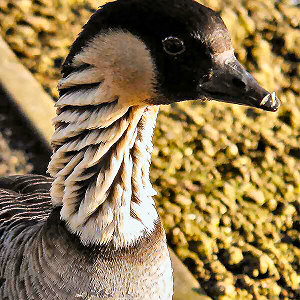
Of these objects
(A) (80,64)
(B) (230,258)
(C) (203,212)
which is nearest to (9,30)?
(C) (203,212)

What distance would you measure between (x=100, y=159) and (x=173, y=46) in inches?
23.5

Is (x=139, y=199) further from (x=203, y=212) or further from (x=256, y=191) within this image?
(x=256, y=191)

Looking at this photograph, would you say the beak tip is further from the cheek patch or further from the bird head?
the cheek patch

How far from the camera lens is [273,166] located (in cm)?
509

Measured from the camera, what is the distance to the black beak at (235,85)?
2.13 metres

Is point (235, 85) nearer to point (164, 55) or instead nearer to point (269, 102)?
point (269, 102)

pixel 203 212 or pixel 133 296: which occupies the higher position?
pixel 133 296

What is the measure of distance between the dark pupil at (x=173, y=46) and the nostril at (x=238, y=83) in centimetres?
25

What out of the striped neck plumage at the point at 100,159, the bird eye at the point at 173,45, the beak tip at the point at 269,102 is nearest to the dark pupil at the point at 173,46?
the bird eye at the point at 173,45

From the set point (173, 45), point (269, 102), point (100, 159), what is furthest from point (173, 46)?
point (100, 159)

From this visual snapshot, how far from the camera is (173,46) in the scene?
2100mm

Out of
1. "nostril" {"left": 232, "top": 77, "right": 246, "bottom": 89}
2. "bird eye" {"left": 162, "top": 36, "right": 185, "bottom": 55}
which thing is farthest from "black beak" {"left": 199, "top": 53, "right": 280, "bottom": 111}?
"bird eye" {"left": 162, "top": 36, "right": 185, "bottom": 55}

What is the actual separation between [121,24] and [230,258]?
2.67 m

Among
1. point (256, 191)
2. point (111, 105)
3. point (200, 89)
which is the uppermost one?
point (200, 89)
